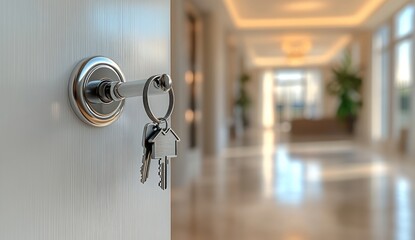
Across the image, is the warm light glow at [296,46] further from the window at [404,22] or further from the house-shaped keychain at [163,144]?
the house-shaped keychain at [163,144]

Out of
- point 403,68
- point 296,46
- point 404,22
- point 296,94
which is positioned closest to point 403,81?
point 403,68

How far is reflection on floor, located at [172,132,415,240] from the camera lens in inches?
123

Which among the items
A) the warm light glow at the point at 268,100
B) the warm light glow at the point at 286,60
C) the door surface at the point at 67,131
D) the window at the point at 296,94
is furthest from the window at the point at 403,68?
the window at the point at 296,94

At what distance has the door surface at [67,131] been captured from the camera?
432mm

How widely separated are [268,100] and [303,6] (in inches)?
462

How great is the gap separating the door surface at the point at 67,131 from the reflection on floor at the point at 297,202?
97.9 inches

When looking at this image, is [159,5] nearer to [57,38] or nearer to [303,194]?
[57,38]

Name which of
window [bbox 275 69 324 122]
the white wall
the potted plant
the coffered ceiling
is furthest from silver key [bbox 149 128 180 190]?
window [bbox 275 69 324 122]

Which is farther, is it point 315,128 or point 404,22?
point 315,128

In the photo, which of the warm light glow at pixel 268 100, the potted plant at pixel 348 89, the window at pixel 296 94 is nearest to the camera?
the potted plant at pixel 348 89

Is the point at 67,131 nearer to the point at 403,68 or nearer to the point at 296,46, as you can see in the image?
the point at 403,68

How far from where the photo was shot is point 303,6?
9.48 meters

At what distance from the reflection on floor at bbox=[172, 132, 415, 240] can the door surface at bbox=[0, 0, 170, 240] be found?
249 cm

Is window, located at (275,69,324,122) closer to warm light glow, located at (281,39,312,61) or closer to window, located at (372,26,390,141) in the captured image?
warm light glow, located at (281,39,312,61)
